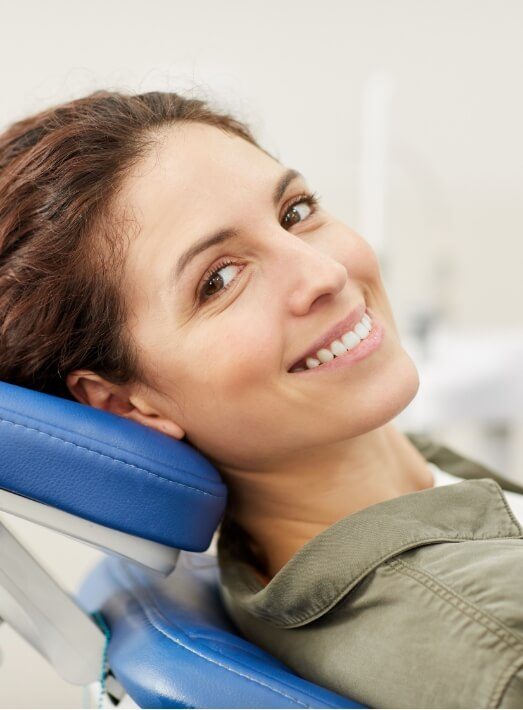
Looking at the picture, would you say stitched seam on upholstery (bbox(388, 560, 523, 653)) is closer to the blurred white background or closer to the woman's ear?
the woman's ear

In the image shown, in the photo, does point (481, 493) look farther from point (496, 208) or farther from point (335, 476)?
point (496, 208)

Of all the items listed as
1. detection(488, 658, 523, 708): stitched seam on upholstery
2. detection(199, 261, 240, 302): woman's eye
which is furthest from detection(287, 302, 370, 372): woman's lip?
detection(488, 658, 523, 708): stitched seam on upholstery

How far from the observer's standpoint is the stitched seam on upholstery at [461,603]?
0.65 metres

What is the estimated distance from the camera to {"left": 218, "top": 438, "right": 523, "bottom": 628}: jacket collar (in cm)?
79

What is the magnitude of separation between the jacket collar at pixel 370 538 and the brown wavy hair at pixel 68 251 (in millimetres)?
292

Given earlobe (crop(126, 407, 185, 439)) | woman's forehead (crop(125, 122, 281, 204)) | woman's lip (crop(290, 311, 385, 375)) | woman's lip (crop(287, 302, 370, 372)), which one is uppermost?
woman's forehead (crop(125, 122, 281, 204))

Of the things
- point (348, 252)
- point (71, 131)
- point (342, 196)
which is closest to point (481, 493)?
point (348, 252)

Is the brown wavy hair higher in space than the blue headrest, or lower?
higher

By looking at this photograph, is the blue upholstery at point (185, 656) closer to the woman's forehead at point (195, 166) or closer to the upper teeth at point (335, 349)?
the upper teeth at point (335, 349)

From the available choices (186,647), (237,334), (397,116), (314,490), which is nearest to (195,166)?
(237,334)

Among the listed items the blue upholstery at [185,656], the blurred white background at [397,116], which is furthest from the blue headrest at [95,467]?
the blurred white background at [397,116]

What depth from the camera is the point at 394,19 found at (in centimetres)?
272

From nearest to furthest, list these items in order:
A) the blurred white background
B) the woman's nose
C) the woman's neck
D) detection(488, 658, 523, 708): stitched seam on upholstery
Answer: detection(488, 658, 523, 708): stitched seam on upholstery < the woman's nose < the woman's neck < the blurred white background

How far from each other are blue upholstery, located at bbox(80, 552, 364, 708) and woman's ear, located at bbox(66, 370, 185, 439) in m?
0.21
